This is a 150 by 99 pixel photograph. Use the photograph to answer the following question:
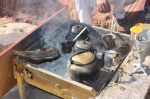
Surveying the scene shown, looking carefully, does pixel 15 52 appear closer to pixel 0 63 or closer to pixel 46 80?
pixel 0 63

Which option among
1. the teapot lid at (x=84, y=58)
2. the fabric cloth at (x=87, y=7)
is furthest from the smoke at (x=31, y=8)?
the teapot lid at (x=84, y=58)

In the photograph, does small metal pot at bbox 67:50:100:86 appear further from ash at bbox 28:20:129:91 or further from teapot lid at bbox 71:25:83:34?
teapot lid at bbox 71:25:83:34

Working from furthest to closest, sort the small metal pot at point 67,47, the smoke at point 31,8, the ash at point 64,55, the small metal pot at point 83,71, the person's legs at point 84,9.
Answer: the smoke at point 31,8
the person's legs at point 84,9
the small metal pot at point 67,47
the ash at point 64,55
the small metal pot at point 83,71

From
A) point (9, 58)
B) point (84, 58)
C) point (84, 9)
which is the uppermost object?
point (84, 9)

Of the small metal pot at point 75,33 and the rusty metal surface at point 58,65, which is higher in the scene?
the small metal pot at point 75,33

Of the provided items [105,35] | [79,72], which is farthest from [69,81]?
[105,35]

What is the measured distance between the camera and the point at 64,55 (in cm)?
425

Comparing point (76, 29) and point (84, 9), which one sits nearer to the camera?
point (76, 29)

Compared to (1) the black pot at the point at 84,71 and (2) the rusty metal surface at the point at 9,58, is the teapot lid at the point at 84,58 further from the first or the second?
(2) the rusty metal surface at the point at 9,58

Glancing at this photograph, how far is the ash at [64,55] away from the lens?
3.83 m

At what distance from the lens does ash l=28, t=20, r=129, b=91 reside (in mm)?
3834

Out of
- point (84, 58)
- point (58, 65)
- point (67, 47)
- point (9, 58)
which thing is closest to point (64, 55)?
point (67, 47)

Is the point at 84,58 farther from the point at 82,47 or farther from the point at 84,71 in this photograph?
the point at 82,47

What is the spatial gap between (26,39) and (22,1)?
382 centimetres
